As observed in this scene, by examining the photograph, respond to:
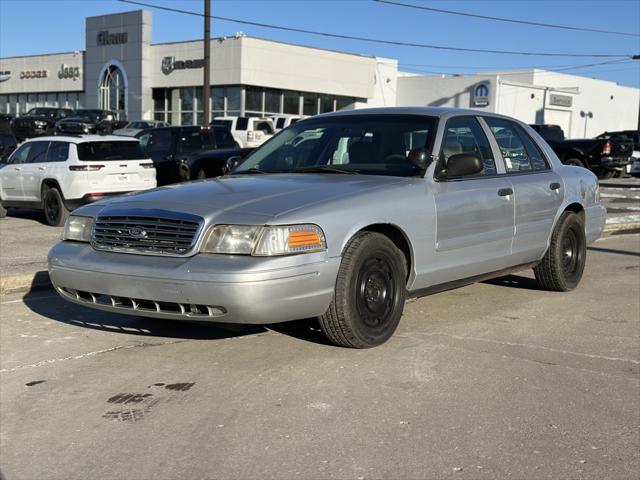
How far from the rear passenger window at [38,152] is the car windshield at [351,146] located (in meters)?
8.10

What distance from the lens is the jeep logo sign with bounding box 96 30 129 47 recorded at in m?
48.4

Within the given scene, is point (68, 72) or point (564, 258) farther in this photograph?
point (68, 72)

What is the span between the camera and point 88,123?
36125 mm

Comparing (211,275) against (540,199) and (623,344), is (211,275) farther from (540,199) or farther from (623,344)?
(540,199)

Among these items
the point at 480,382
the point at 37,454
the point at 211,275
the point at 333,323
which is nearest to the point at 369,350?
the point at 333,323

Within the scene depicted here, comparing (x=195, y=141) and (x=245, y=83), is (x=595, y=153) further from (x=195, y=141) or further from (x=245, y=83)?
(x=245, y=83)

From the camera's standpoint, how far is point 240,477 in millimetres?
3527

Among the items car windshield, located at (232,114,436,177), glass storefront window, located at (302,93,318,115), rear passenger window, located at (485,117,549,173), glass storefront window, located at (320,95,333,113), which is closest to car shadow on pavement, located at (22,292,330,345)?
car windshield, located at (232,114,436,177)

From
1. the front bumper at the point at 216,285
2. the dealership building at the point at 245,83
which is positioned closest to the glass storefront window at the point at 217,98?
the dealership building at the point at 245,83

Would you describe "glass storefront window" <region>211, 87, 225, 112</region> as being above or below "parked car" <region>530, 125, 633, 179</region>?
above

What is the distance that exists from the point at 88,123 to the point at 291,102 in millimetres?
13486

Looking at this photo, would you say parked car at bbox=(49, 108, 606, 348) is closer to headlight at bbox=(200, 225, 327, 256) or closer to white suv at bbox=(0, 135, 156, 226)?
headlight at bbox=(200, 225, 327, 256)

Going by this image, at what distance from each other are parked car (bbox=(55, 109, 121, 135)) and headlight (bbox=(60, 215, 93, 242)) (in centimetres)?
2929

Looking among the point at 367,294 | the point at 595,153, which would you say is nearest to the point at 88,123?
the point at 595,153
